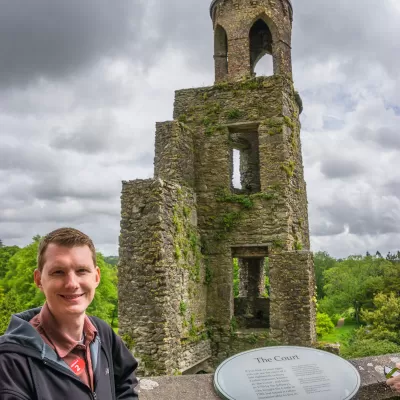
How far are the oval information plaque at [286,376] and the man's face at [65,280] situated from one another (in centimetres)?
175

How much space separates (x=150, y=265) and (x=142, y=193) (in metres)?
1.54

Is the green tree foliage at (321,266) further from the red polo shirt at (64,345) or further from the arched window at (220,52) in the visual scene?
the red polo shirt at (64,345)

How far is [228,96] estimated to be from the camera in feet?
37.7

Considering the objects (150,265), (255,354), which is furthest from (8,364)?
(150,265)

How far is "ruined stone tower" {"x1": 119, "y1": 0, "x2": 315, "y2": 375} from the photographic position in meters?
8.33

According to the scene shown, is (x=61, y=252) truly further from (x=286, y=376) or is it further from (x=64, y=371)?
(x=286, y=376)

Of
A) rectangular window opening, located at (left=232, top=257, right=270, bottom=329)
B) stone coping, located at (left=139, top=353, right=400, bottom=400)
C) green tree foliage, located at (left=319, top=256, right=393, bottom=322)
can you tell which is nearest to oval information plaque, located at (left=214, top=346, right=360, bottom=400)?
stone coping, located at (left=139, top=353, right=400, bottom=400)

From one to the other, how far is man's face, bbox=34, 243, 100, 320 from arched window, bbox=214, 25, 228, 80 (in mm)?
11770

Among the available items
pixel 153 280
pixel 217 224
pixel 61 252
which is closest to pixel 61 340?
pixel 61 252

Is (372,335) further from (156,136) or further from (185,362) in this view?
(156,136)

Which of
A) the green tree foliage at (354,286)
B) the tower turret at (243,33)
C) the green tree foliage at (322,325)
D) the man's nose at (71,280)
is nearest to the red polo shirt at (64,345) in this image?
the man's nose at (71,280)

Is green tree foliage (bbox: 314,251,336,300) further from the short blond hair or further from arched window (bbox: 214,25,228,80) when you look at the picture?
the short blond hair

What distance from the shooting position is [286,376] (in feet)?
11.5

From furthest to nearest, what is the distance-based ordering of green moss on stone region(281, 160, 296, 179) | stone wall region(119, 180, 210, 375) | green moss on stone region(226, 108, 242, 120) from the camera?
1. green moss on stone region(226, 108, 242, 120)
2. green moss on stone region(281, 160, 296, 179)
3. stone wall region(119, 180, 210, 375)
